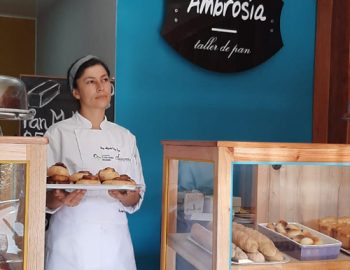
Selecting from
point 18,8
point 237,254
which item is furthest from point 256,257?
point 18,8

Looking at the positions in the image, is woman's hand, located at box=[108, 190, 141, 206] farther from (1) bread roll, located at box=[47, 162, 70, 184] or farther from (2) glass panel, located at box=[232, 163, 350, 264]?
(2) glass panel, located at box=[232, 163, 350, 264]

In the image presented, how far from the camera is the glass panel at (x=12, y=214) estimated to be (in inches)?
43.3

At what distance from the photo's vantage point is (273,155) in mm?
1134

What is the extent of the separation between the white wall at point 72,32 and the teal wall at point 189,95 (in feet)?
0.36

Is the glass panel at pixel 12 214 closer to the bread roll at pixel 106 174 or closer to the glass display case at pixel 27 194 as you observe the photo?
the glass display case at pixel 27 194

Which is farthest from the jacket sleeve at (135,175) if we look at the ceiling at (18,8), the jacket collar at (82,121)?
the ceiling at (18,8)

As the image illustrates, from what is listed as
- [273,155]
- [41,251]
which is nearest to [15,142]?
[41,251]

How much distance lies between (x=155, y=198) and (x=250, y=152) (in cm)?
114

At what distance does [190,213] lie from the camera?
1.25 meters

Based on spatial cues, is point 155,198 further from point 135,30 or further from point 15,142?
point 15,142

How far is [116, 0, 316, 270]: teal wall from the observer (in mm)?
2148

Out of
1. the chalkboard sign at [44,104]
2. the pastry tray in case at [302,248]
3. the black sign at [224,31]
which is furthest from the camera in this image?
the black sign at [224,31]

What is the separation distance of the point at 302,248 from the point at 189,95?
1.13m

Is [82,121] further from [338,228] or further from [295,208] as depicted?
[338,228]
